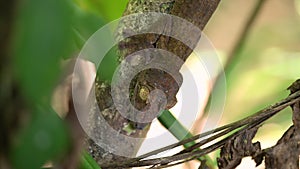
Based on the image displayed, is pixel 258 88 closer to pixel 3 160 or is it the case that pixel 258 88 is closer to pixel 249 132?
pixel 249 132

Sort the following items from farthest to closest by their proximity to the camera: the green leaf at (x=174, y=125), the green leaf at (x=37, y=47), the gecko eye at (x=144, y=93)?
the green leaf at (x=174, y=125)
the gecko eye at (x=144, y=93)
the green leaf at (x=37, y=47)

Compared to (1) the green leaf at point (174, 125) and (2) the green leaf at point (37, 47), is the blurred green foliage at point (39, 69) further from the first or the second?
(1) the green leaf at point (174, 125)

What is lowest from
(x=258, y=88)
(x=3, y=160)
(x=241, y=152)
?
(x=3, y=160)

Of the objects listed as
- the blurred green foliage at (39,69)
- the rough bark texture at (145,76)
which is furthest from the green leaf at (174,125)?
the blurred green foliage at (39,69)

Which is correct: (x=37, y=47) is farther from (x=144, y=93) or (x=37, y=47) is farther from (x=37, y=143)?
(x=144, y=93)

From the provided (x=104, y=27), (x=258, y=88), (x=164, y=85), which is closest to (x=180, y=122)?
(x=164, y=85)

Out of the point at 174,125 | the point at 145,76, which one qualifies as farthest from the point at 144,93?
the point at 174,125

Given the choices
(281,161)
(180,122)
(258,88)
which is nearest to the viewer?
(281,161)

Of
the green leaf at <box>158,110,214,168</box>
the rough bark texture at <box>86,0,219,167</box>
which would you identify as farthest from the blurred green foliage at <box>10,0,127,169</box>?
the green leaf at <box>158,110,214,168</box>
